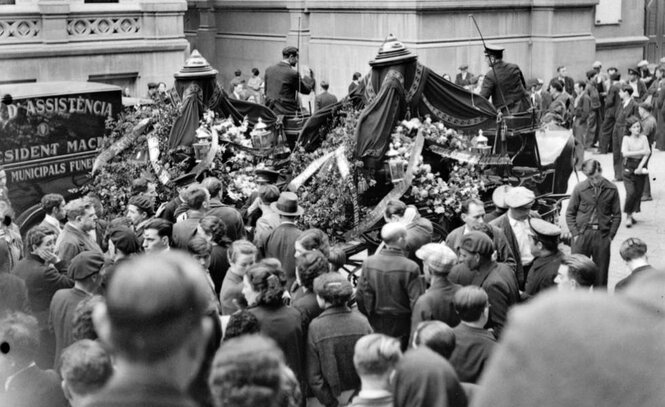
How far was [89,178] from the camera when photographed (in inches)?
462

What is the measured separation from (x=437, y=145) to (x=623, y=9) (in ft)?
65.9

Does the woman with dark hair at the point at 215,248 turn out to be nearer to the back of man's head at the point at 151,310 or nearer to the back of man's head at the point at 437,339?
the back of man's head at the point at 437,339

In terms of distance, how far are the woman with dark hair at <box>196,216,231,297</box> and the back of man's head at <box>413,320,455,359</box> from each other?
339 cm

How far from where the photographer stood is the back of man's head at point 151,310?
72.6 inches

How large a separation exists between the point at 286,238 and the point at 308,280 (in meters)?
1.81

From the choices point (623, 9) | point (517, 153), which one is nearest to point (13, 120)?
point (517, 153)

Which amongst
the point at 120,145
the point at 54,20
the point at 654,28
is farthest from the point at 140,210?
the point at 654,28

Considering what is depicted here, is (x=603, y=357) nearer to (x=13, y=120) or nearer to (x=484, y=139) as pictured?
(x=484, y=139)

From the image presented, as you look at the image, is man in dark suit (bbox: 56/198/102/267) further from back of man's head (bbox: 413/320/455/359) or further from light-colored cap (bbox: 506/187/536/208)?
back of man's head (bbox: 413/320/455/359)

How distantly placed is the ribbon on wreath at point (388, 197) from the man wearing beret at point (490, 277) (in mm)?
2417

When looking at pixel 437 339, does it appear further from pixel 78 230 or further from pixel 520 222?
pixel 78 230

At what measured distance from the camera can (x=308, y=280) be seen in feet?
21.6

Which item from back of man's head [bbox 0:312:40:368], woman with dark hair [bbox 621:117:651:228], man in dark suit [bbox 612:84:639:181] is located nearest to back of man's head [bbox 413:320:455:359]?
back of man's head [bbox 0:312:40:368]

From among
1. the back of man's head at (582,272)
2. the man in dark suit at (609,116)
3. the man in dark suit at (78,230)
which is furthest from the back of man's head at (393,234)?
the man in dark suit at (609,116)
